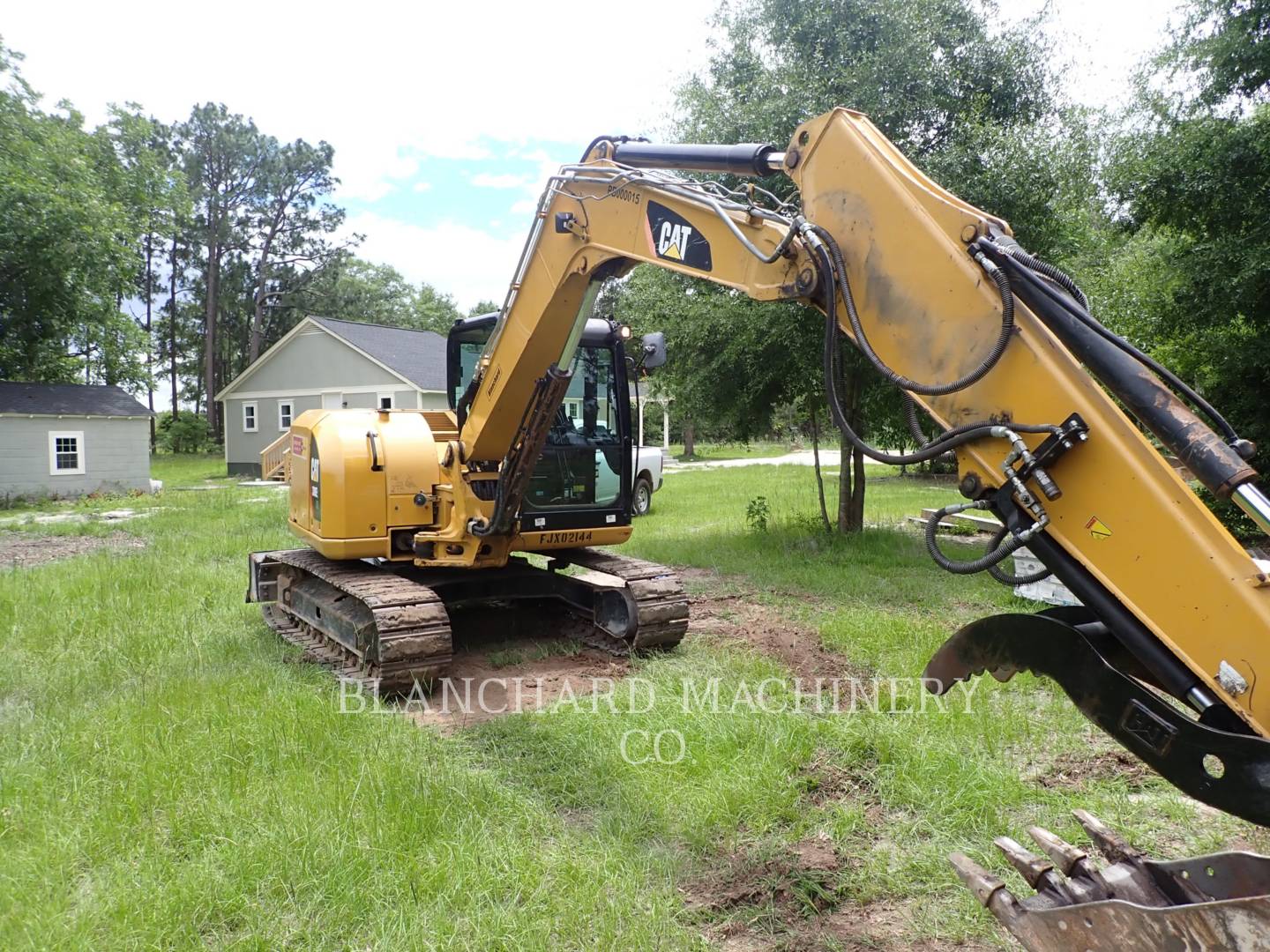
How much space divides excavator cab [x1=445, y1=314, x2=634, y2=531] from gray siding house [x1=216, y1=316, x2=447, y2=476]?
19161 millimetres

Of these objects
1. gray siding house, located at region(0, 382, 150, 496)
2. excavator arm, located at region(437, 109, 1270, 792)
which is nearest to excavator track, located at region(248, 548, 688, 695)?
excavator arm, located at region(437, 109, 1270, 792)

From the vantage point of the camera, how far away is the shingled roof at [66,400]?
19297 mm

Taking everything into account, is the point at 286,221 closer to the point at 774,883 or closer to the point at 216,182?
the point at 216,182

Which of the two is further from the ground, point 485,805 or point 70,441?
point 70,441

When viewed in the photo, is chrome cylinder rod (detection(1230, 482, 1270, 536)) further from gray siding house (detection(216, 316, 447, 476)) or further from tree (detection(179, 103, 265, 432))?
tree (detection(179, 103, 265, 432))

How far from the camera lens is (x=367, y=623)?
5.51m

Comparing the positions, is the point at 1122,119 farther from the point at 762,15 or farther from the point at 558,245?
the point at 558,245

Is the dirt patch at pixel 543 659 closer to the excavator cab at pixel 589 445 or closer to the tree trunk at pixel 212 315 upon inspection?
the excavator cab at pixel 589 445

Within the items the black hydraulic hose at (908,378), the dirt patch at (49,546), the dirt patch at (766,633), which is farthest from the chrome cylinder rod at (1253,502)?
the dirt patch at (49,546)

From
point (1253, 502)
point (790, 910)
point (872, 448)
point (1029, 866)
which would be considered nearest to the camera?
point (1253, 502)

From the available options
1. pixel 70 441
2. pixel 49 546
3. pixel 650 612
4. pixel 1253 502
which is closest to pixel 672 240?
pixel 1253 502

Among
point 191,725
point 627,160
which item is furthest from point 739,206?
point 191,725

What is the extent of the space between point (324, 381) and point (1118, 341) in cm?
2686

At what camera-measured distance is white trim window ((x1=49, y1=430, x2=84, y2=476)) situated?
19.4 metres
